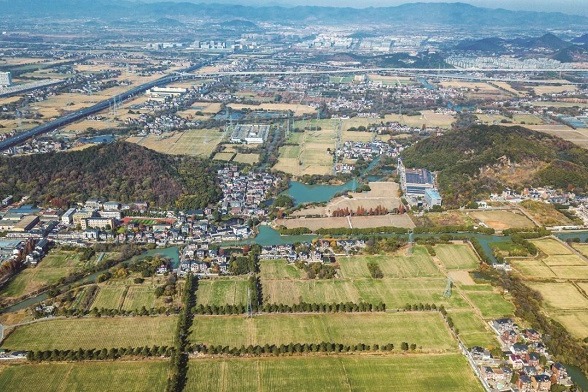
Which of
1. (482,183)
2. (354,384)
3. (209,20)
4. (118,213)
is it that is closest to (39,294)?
(118,213)

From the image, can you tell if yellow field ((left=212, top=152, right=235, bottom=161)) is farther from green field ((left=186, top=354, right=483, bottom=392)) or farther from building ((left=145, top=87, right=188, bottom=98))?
building ((left=145, top=87, right=188, bottom=98))

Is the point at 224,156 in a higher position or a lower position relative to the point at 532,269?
higher

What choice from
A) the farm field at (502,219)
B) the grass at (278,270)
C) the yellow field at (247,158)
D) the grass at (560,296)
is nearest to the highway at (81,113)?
the yellow field at (247,158)

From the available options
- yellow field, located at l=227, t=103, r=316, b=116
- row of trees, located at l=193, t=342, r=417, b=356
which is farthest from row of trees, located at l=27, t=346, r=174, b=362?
yellow field, located at l=227, t=103, r=316, b=116

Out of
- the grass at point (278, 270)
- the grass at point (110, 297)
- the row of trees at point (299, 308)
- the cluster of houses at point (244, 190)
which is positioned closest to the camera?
the row of trees at point (299, 308)

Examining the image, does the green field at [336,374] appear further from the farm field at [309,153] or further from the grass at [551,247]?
the farm field at [309,153]

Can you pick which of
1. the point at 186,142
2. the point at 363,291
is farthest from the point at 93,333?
the point at 186,142

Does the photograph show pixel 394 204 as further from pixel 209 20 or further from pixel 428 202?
pixel 209 20

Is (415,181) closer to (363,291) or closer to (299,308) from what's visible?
(363,291)
